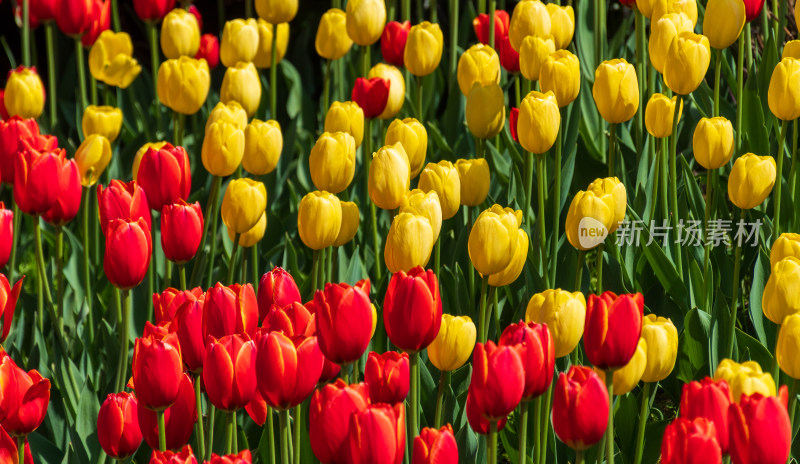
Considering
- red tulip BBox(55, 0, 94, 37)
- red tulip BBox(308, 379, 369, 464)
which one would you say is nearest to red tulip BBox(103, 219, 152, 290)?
red tulip BBox(308, 379, 369, 464)

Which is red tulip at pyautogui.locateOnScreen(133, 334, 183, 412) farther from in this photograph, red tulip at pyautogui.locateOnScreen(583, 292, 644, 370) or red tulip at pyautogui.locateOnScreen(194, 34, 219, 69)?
red tulip at pyautogui.locateOnScreen(194, 34, 219, 69)

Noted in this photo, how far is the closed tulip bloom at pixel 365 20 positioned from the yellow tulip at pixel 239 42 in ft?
1.06

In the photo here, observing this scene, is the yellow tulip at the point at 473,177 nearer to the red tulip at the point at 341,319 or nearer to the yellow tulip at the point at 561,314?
the yellow tulip at the point at 561,314

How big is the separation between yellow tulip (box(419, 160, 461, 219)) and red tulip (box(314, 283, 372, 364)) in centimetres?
59

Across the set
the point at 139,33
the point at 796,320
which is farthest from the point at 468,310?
the point at 139,33

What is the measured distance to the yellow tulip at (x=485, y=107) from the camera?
2.37 m

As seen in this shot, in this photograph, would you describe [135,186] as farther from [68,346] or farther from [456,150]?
[456,150]

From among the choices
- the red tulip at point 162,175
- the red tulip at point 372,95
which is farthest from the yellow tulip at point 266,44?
the red tulip at point 162,175

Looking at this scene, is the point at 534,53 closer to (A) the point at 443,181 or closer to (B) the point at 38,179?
(A) the point at 443,181

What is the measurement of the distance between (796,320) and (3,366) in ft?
3.56

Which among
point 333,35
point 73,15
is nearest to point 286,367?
point 333,35

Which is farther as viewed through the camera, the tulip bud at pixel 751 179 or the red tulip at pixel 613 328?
the tulip bud at pixel 751 179

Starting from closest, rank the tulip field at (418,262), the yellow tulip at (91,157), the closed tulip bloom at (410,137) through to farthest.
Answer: the tulip field at (418,262), the closed tulip bloom at (410,137), the yellow tulip at (91,157)

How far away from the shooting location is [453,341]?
1.59m
